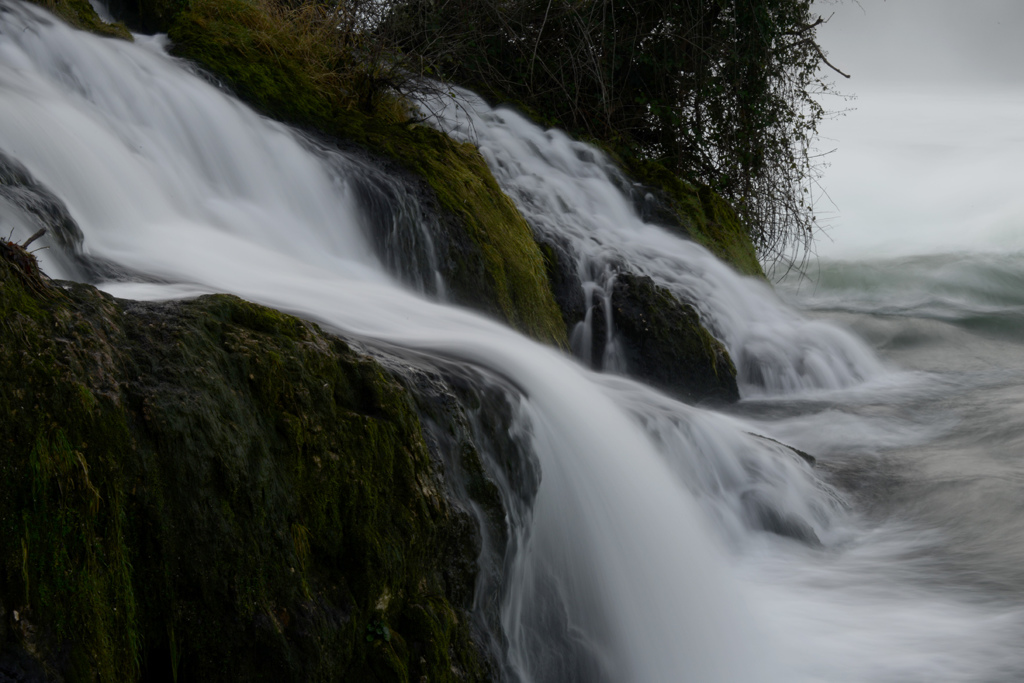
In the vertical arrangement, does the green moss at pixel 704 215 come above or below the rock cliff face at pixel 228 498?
above

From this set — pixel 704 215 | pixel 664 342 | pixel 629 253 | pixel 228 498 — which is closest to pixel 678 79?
pixel 704 215

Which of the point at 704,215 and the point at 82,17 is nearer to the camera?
the point at 82,17

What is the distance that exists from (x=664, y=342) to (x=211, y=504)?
421cm

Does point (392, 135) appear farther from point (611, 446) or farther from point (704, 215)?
point (704, 215)

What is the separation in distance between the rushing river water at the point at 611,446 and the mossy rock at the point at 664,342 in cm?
20

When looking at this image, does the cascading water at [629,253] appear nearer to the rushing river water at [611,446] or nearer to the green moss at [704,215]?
the rushing river water at [611,446]

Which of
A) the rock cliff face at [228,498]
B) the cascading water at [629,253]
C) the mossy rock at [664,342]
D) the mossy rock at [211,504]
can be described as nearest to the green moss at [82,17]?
the cascading water at [629,253]

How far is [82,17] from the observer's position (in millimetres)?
4945

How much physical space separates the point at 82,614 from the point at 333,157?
3.47 m

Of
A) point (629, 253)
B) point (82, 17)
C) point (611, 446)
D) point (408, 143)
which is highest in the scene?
point (82, 17)

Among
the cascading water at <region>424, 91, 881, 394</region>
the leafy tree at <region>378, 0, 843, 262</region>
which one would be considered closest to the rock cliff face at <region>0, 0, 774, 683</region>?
the cascading water at <region>424, 91, 881, 394</region>

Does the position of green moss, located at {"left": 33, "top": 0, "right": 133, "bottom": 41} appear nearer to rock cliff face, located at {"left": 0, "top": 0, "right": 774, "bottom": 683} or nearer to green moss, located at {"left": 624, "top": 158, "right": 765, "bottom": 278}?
rock cliff face, located at {"left": 0, "top": 0, "right": 774, "bottom": 683}

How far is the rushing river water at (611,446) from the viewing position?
2.86 metres

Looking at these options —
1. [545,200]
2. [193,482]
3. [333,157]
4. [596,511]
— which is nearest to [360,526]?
[193,482]
